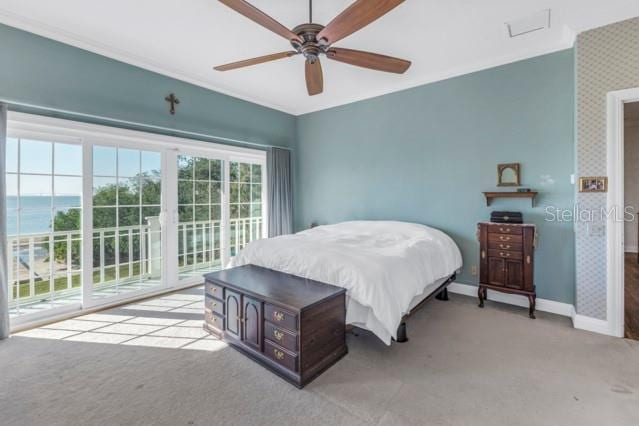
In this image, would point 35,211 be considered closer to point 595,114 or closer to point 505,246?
point 505,246

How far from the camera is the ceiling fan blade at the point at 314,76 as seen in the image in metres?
2.57

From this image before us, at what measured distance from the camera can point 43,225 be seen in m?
3.12

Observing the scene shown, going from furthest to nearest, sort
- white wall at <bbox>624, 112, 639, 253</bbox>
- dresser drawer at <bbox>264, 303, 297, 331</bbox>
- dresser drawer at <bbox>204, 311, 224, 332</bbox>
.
→ 1. white wall at <bbox>624, 112, 639, 253</bbox>
2. dresser drawer at <bbox>204, 311, 224, 332</bbox>
3. dresser drawer at <bbox>264, 303, 297, 331</bbox>

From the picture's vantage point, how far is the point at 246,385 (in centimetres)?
205

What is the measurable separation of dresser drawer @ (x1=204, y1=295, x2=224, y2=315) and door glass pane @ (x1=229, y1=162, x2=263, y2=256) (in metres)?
2.14

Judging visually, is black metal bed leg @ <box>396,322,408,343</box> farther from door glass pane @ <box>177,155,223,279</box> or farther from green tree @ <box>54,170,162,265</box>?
green tree @ <box>54,170,162,265</box>

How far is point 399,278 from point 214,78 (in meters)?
3.57

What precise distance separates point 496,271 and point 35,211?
4.98 metres

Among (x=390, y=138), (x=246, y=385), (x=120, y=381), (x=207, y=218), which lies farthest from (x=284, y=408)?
(x=390, y=138)

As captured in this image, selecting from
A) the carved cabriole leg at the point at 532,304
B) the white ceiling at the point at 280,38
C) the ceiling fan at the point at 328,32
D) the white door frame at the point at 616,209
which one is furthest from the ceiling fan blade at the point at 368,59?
the carved cabriole leg at the point at 532,304

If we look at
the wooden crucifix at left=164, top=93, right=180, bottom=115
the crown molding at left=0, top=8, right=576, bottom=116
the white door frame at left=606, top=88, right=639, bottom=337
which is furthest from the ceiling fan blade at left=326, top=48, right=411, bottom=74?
the wooden crucifix at left=164, top=93, right=180, bottom=115

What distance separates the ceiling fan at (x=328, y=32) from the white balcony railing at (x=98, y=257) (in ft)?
8.06

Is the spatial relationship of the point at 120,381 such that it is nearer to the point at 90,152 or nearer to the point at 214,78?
the point at 90,152

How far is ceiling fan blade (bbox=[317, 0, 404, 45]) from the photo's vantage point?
5.74 feet
